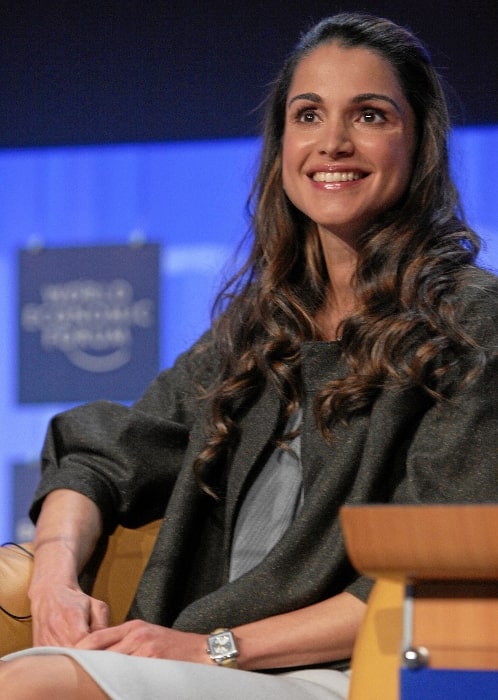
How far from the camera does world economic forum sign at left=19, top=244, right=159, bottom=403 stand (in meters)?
3.64

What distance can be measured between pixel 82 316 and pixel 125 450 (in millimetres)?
1708

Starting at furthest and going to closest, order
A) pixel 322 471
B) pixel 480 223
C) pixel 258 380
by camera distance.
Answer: pixel 480 223 → pixel 258 380 → pixel 322 471

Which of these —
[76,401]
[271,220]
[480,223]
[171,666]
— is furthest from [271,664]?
[76,401]

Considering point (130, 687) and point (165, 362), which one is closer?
point (130, 687)

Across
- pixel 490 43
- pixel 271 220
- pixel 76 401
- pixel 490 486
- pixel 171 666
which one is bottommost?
pixel 76 401

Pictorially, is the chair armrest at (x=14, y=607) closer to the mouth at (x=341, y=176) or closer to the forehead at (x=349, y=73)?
the mouth at (x=341, y=176)

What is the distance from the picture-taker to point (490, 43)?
3344 millimetres

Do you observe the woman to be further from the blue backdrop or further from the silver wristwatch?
the blue backdrop

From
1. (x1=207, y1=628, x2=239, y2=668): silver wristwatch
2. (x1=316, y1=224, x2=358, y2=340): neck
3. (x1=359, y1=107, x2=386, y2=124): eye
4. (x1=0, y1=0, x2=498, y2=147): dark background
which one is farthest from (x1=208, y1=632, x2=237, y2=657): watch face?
(x1=0, y1=0, x2=498, y2=147): dark background

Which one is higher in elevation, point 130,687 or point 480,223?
point 480,223

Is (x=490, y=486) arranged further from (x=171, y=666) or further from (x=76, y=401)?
(x=76, y=401)

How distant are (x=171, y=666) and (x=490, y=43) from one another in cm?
245

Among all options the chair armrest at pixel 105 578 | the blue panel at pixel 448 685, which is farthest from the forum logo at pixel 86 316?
the blue panel at pixel 448 685

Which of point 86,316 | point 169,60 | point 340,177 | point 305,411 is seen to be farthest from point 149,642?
point 169,60
